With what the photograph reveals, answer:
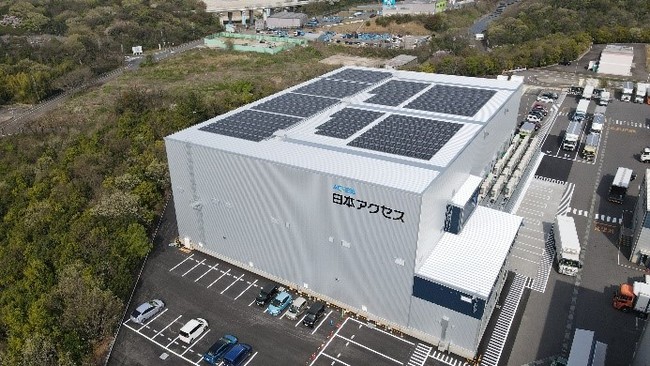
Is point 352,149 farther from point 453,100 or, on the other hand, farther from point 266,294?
point 453,100

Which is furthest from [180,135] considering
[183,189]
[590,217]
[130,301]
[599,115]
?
[599,115]

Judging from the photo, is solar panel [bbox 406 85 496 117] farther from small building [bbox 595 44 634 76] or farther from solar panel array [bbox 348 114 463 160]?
small building [bbox 595 44 634 76]

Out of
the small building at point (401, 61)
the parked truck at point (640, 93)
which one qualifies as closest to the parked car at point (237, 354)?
the small building at point (401, 61)

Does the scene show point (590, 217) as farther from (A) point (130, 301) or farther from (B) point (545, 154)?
(A) point (130, 301)

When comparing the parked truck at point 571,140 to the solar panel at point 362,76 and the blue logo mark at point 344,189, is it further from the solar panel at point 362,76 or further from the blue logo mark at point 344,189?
the blue logo mark at point 344,189

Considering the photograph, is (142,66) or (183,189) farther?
(142,66)

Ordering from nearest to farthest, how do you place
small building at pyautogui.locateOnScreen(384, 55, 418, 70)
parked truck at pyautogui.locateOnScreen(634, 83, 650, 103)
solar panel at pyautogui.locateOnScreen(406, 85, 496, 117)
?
solar panel at pyautogui.locateOnScreen(406, 85, 496, 117), parked truck at pyautogui.locateOnScreen(634, 83, 650, 103), small building at pyautogui.locateOnScreen(384, 55, 418, 70)

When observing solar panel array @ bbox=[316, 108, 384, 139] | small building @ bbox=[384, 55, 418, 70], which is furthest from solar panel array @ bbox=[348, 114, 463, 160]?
small building @ bbox=[384, 55, 418, 70]
